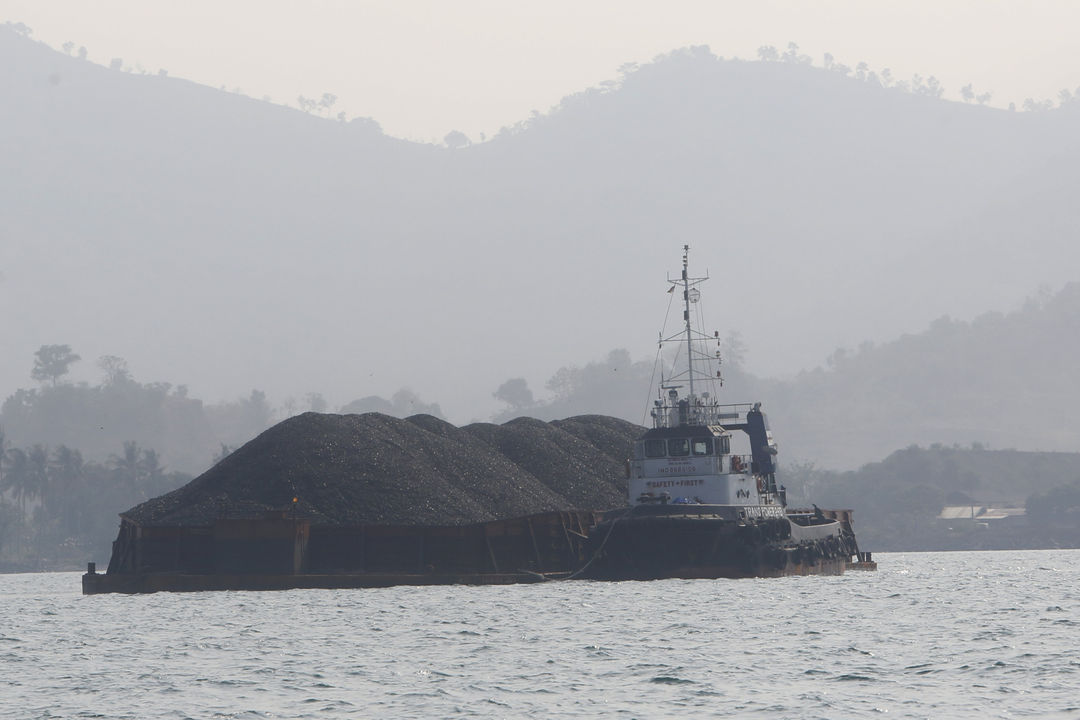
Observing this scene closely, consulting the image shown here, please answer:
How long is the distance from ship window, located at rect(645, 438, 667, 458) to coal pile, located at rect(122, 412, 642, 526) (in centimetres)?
989

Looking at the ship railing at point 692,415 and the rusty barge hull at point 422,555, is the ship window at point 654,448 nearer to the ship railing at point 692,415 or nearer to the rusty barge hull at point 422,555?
the ship railing at point 692,415

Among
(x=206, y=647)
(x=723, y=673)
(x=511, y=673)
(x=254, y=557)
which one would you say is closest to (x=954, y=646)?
(x=723, y=673)

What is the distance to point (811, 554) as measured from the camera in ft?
226

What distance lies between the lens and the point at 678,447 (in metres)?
63.4

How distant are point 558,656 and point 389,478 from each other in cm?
3457

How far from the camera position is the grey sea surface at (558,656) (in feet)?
92.6

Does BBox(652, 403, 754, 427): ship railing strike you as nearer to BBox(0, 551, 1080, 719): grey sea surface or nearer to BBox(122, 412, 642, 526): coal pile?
BBox(0, 551, 1080, 719): grey sea surface

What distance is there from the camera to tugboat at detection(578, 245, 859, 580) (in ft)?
196

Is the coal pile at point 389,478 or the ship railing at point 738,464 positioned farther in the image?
the coal pile at point 389,478

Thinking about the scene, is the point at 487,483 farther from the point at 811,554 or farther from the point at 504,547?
the point at 811,554

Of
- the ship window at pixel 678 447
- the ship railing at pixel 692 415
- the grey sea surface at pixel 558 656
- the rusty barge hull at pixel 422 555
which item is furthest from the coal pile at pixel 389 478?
the ship window at pixel 678 447

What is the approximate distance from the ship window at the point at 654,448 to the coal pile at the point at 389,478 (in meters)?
9.89

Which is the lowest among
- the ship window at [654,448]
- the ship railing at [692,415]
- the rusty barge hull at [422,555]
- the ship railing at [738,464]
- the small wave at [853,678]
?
the small wave at [853,678]

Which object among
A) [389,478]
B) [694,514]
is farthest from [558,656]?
[389,478]
